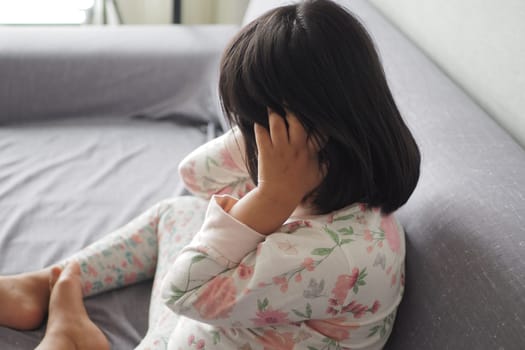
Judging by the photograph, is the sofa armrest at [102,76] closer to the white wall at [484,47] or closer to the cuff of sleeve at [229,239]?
the white wall at [484,47]

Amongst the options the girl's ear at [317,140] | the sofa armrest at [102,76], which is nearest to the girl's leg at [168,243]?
the girl's ear at [317,140]

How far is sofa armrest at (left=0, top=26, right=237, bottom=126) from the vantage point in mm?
1707

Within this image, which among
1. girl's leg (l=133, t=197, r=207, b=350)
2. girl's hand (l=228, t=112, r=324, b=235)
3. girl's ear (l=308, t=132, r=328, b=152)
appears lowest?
girl's leg (l=133, t=197, r=207, b=350)

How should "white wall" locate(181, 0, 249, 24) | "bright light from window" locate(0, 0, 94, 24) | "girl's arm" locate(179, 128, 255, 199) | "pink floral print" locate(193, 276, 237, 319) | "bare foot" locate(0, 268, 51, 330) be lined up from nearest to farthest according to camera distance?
1. "pink floral print" locate(193, 276, 237, 319)
2. "bare foot" locate(0, 268, 51, 330)
3. "girl's arm" locate(179, 128, 255, 199)
4. "bright light from window" locate(0, 0, 94, 24)
5. "white wall" locate(181, 0, 249, 24)

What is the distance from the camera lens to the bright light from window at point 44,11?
2441 mm

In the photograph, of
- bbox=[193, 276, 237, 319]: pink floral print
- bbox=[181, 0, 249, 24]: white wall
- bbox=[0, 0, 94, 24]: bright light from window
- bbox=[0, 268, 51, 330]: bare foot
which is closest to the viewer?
bbox=[193, 276, 237, 319]: pink floral print

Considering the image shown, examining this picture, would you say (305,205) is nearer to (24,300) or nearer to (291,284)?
(291,284)

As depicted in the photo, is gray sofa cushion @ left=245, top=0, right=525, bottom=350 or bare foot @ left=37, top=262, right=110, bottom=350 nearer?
gray sofa cushion @ left=245, top=0, right=525, bottom=350

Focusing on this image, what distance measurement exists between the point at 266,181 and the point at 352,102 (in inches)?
6.0

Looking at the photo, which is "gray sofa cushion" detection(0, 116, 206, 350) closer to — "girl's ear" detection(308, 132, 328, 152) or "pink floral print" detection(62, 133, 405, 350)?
"pink floral print" detection(62, 133, 405, 350)

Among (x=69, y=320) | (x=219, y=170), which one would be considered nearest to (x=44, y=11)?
(x=219, y=170)

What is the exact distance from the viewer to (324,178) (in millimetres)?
818

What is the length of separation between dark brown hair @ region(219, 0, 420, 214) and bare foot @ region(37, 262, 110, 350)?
45 cm

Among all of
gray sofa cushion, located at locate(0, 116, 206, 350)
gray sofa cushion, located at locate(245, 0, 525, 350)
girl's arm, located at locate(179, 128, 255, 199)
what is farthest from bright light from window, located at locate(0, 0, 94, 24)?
gray sofa cushion, located at locate(245, 0, 525, 350)
